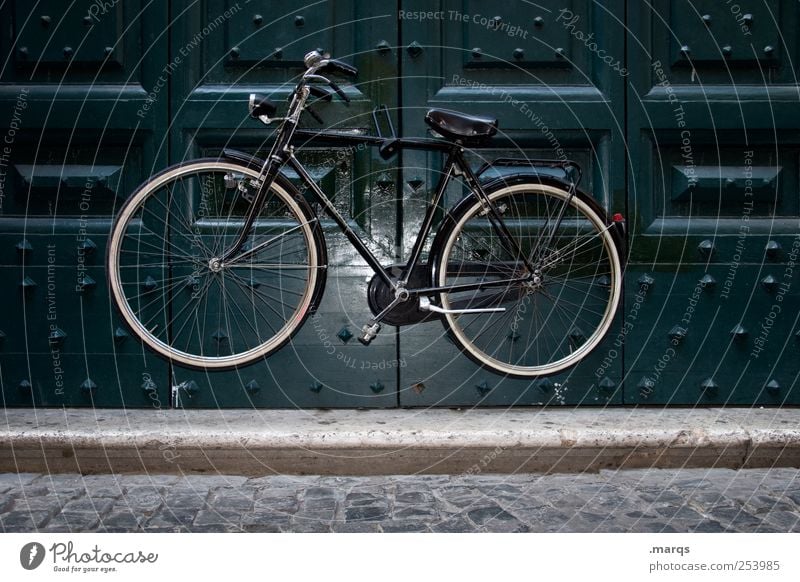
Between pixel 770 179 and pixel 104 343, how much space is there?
3.52m

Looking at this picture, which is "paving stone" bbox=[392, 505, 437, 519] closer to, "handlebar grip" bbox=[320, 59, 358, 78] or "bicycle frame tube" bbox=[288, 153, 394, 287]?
"bicycle frame tube" bbox=[288, 153, 394, 287]

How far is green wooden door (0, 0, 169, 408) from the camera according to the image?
15.4 ft

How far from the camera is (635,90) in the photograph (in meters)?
4.75

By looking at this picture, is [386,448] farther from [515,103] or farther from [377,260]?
[515,103]

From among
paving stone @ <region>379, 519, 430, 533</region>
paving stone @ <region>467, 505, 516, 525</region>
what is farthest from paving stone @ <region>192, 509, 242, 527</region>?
paving stone @ <region>467, 505, 516, 525</region>

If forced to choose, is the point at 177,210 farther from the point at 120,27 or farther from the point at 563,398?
the point at 563,398

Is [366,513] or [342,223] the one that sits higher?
[342,223]

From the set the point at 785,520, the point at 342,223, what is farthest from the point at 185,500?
the point at 785,520

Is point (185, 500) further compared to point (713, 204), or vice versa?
point (713, 204)
